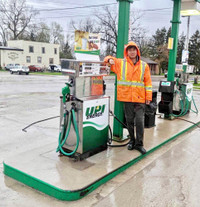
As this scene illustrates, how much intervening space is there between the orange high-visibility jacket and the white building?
142 ft

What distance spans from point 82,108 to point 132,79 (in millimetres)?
1087

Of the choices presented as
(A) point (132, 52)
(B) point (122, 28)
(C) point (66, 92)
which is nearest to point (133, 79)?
(A) point (132, 52)

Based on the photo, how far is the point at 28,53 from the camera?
4600 cm

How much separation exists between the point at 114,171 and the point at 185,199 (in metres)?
1.06

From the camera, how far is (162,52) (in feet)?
182

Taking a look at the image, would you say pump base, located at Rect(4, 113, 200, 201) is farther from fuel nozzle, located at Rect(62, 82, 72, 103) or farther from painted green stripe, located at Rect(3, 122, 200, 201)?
fuel nozzle, located at Rect(62, 82, 72, 103)

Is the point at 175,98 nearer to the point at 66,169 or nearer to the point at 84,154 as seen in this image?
the point at 84,154

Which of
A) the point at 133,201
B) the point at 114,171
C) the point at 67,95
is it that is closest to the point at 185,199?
the point at 133,201

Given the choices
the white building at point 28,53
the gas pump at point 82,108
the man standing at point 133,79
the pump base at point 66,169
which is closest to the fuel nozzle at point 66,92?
the gas pump at point 82,108

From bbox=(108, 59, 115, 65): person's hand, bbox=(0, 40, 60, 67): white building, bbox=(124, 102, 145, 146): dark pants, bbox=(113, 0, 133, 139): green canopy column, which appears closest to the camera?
bbox=(108, 59, 115, 65): person's hand

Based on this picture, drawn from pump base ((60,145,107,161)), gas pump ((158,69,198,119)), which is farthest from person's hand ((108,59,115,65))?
gas pump ((158,69,198,119))

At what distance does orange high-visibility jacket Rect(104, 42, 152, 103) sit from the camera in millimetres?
4184

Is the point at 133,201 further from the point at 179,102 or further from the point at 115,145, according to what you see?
the point at 179,102

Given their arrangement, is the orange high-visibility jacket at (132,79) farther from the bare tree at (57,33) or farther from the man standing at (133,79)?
the bare tree at (57,33)
